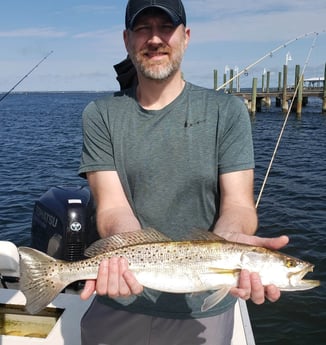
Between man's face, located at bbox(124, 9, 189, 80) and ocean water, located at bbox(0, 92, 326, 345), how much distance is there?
6063mm

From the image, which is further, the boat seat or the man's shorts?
the boat seat

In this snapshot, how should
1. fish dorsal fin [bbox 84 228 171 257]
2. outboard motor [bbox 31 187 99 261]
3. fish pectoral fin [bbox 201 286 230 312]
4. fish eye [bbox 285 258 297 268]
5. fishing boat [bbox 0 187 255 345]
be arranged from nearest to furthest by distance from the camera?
fish pectoral fin [bbox 201 286 230 312], fish eye [bbox 285 258 297 268], fish dorsal fin [bbox 84 228 171 257], fishing boat [bbox 0 187 255 345], outboard motor [bbox 31 187 99 261]

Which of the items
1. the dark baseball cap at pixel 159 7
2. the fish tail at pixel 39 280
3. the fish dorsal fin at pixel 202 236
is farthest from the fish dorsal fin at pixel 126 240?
the dark baseball cap at pixel 159 7

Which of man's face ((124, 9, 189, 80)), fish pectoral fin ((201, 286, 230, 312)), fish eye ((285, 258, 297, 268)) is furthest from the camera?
man's face ((124, 9, 189, 80))

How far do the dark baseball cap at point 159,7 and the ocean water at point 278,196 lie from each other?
6.29 meters

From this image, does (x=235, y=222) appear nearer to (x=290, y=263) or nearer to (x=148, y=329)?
(x=290, y=263)

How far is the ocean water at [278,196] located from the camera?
28.2 feet

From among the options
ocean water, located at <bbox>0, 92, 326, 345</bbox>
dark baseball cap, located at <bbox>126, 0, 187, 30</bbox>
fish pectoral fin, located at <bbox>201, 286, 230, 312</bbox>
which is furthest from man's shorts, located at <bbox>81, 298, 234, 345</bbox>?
ocean water, located at <bbox>0, 92, 326, 345</bbox>

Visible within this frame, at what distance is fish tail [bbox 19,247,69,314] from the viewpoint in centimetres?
335

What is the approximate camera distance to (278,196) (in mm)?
16297

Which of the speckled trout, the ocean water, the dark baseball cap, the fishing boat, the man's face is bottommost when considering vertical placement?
A: the ocean water

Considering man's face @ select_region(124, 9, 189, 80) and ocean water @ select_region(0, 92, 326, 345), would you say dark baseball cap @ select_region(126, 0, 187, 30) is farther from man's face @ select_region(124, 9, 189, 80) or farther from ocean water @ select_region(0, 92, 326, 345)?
ocean water @ select_region(0, 92, 326, 345)

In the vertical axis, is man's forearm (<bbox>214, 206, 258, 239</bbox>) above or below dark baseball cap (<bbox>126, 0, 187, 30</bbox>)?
below

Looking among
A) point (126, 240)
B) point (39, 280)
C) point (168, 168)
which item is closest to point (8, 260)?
point (39, 280)
